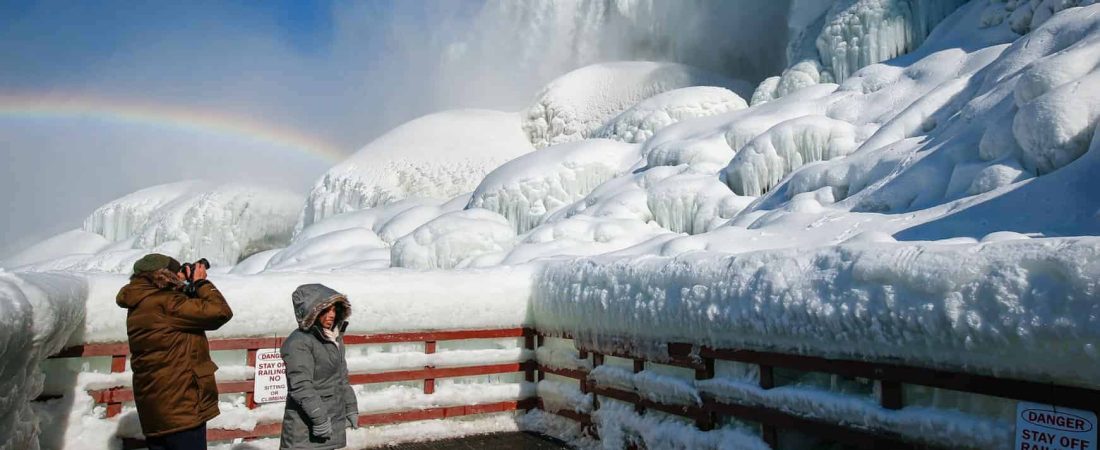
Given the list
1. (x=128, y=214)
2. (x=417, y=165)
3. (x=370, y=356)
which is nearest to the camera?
(x=370, y=356)

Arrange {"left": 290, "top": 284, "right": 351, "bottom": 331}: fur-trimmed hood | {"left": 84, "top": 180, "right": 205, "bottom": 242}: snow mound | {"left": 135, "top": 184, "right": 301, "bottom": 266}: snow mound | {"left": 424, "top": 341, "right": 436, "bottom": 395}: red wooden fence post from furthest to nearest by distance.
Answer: {"left": 84, "top": 180, "right": 205, "bottom": 242}: snow mound
{"left": 135, "top": 184, "right": 301, "bottom": 266}: snow mound
{"left": 424, "top": 341, "right": 436, "bottom": 395}: red wooden fence post
{"left": 290, "top": 284, "right": 351, "bottom": 331}: fur-trimmed hood

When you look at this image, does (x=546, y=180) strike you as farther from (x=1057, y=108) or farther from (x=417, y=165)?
(x=1057, y=108)

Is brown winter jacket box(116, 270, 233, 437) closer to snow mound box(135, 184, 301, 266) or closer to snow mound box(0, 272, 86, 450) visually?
snow mound box(0, 272, 86, 450)

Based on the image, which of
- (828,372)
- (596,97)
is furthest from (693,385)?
(596,97)

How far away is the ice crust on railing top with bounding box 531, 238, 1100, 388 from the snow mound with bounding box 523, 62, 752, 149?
34.7 m

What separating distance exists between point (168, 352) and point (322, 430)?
1086 mm

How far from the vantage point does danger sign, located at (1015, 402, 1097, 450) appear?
2.84 metres

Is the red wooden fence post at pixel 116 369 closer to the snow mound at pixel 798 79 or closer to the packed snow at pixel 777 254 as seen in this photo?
the packed snow at pixel 777 254

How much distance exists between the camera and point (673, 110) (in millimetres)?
28453

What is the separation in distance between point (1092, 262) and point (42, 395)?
267 inches

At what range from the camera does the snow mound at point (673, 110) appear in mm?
28188

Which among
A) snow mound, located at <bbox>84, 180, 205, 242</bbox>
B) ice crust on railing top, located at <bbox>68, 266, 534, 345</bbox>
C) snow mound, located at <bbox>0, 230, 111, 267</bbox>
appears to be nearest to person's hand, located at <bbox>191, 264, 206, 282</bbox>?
ice crust on railing top, located at <bbox>68, 266, 534, 345</bbox>

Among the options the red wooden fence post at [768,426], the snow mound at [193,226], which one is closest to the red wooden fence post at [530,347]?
the red wooden fence post at [768,426]

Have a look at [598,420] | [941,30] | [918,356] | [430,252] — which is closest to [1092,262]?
[918,356]
